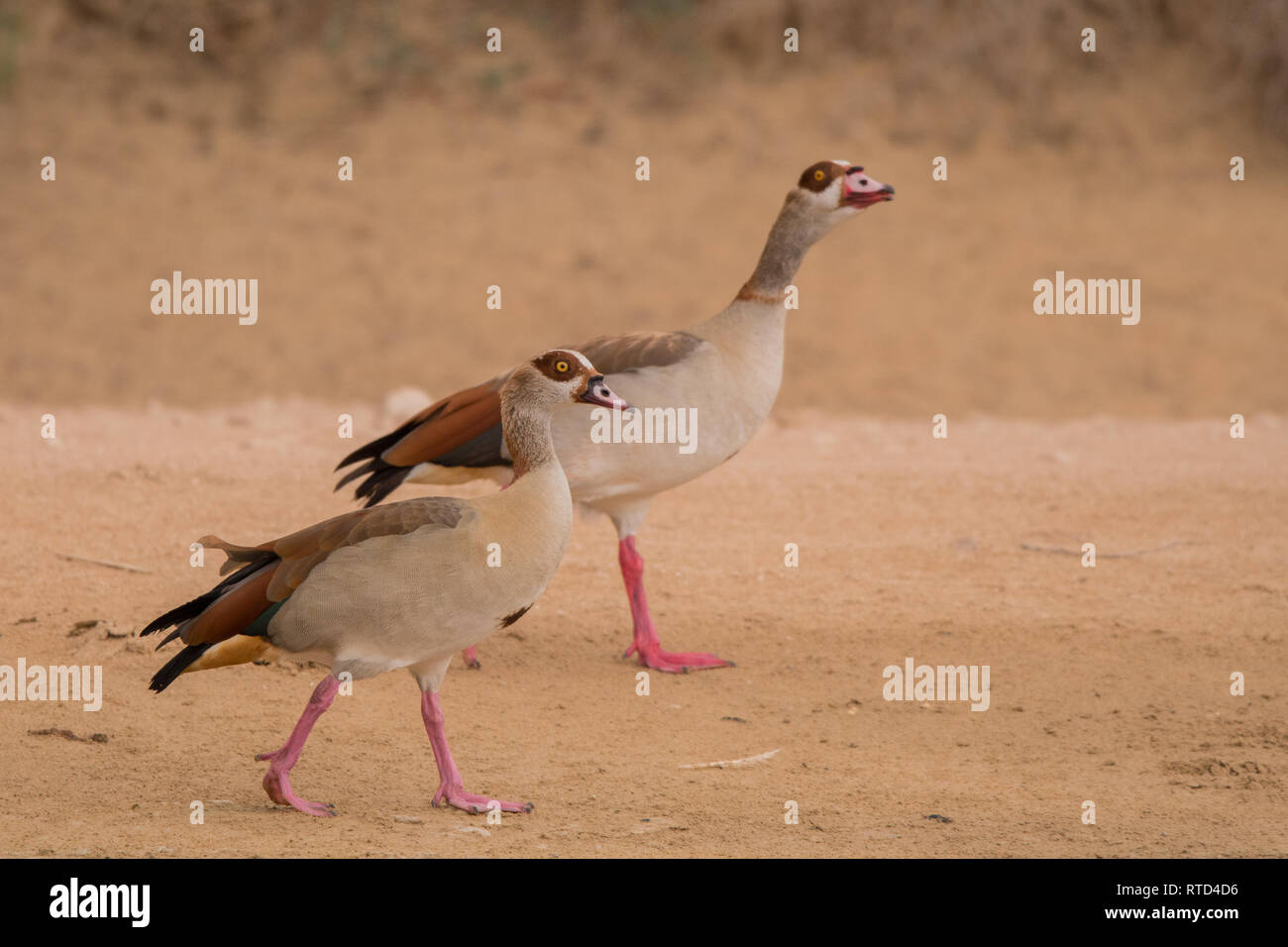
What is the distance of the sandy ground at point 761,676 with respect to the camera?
5250mm

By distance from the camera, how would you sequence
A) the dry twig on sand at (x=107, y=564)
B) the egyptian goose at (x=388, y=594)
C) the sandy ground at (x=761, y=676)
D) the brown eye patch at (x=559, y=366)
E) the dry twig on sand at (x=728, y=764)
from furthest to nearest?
the dry twig on sand at (x=107, y=564) < the dry twig on sand at (x=728, y=764) < the brown eye patch at (x=559, y=366) < the sandy ground at (x=761, y=676) < the egyptian goose at (x=388, y=594)

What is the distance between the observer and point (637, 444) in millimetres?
6871

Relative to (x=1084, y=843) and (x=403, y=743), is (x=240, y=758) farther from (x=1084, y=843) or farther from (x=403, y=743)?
(x=1084, y=843)

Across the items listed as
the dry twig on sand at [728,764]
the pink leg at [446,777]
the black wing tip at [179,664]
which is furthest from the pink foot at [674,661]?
the black wing tip at [179,664]

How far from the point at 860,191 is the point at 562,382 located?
2.51m

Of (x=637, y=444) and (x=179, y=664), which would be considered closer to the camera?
(x=179, y=664)

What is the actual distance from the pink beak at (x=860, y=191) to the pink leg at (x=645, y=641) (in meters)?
1.84

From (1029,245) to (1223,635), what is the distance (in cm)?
701

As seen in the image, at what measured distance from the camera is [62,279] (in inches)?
523

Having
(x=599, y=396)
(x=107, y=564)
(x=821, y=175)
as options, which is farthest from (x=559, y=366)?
(x=107, y=564)

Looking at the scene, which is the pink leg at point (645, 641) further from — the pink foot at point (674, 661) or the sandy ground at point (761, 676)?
the sandy ground at point (761, 676)

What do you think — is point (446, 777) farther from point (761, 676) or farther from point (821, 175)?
point (821, 175)

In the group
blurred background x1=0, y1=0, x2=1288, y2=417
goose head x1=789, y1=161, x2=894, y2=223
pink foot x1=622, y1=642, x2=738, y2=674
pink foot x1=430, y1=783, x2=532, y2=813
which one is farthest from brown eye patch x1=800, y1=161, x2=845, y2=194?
blurred background x1=0, y1=0, x2=1288, y2=417

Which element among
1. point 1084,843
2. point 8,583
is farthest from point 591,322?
point 1084,843
